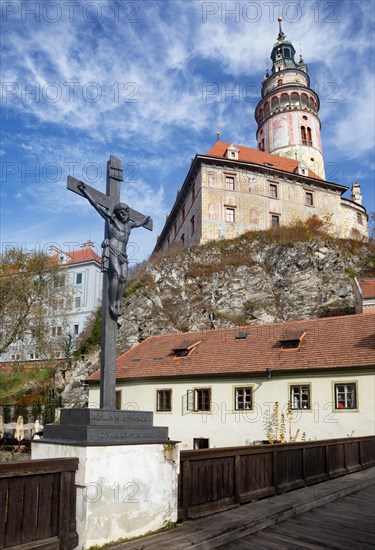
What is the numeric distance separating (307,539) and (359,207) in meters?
55.4

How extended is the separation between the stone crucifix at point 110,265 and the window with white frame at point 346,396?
664 inches

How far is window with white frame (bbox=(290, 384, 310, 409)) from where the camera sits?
2119 centimetres

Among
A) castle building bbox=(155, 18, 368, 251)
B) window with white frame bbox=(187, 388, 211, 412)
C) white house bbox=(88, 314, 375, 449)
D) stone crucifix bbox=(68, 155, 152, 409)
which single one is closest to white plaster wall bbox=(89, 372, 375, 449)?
white house bbox=(88, 314, 375, 449)

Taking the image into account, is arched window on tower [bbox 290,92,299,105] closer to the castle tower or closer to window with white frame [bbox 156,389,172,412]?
the castle tower

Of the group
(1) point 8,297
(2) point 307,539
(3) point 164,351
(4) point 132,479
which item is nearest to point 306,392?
(3) point 164,351

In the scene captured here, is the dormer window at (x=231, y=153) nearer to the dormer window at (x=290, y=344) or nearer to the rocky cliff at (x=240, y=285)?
the rocky cliff at (x=240, y=285)

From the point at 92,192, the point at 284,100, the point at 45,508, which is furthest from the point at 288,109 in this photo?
the point at 45,508

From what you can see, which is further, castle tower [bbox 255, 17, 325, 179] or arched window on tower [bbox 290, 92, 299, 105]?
arched window on tower [bbox 290, 92, 299, 105]

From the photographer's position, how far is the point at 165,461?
5.75 m

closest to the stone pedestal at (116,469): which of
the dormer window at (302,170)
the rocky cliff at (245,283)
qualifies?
the rocky cliff at (245,283)

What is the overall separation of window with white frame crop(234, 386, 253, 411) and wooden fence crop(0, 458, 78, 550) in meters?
18.5

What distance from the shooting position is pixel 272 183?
4819cm

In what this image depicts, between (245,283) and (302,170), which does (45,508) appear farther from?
(302,170)

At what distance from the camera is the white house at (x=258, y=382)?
66.8ft
